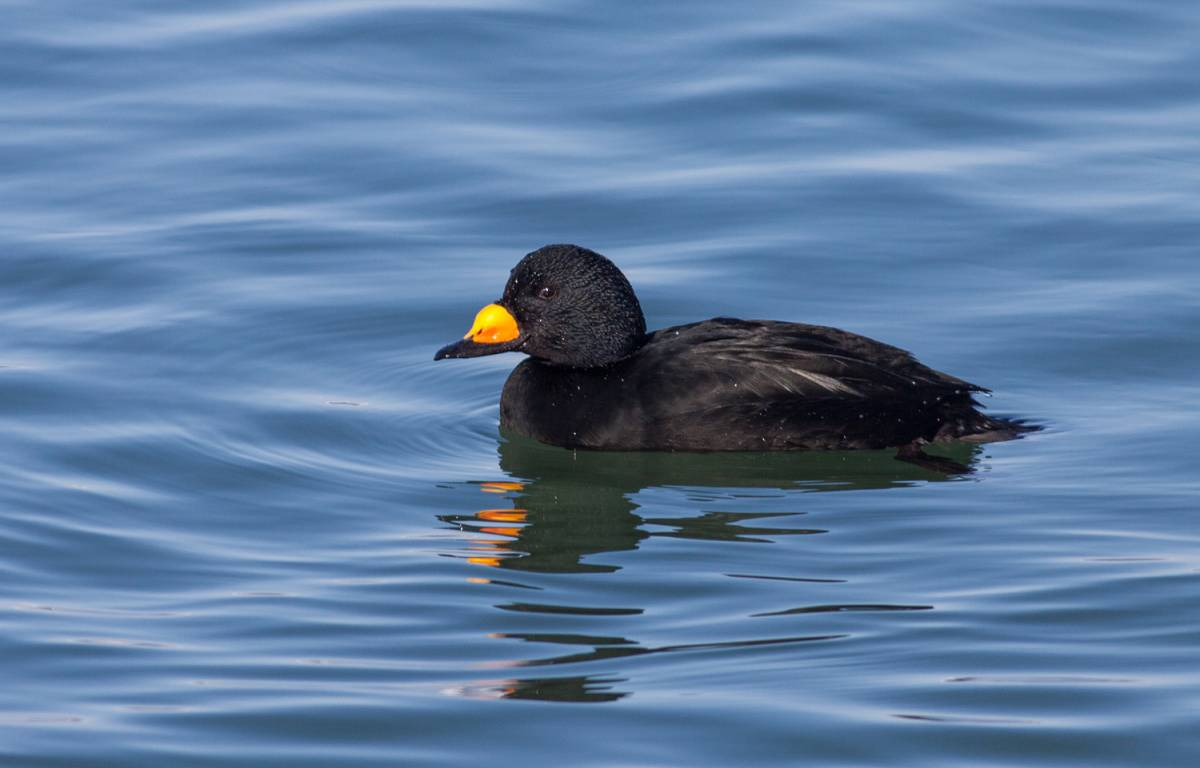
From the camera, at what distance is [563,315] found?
10.6m

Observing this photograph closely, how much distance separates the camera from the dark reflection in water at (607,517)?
7398 mm

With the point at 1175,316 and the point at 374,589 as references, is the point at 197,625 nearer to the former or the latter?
the point at 374,589

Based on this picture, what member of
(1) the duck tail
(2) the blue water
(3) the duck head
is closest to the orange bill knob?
(3) the duck head

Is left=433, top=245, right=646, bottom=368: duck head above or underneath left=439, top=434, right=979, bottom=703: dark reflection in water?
above

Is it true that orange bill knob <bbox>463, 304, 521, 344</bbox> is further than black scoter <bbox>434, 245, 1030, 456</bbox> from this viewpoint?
Yes

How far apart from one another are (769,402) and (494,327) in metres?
1.48

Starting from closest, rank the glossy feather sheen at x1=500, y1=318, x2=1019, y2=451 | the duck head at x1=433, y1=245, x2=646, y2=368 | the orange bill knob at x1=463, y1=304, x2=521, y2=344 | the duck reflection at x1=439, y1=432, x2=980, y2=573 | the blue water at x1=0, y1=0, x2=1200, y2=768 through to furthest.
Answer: the blue water at x1=0, y1=0, x2=1200, y2=768 → the duck reflection at x1=439, y1=432, x2=980, y2=573 → the glossy feather sheen at x1=500, y1=318, x2=1019, y2=451 → the duck head at x1=433, y1=245, x2=646, y2=368 → the orange bill knob at x1=463, y1=304, x2=521, y2=344

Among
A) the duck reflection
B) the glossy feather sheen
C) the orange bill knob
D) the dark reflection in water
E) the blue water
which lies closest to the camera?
the blue water

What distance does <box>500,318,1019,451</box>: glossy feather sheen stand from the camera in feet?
33.5

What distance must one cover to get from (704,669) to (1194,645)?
5.47 ft

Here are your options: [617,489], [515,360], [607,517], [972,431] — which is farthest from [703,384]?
[515,360]

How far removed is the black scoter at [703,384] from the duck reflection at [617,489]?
0.27 ft

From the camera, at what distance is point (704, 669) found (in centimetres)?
716

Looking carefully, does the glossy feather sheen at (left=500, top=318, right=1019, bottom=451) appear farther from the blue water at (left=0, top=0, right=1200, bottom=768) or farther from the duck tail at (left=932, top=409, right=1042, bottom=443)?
the blue water at (left=0, top=0, right=1200, bottom=768)
